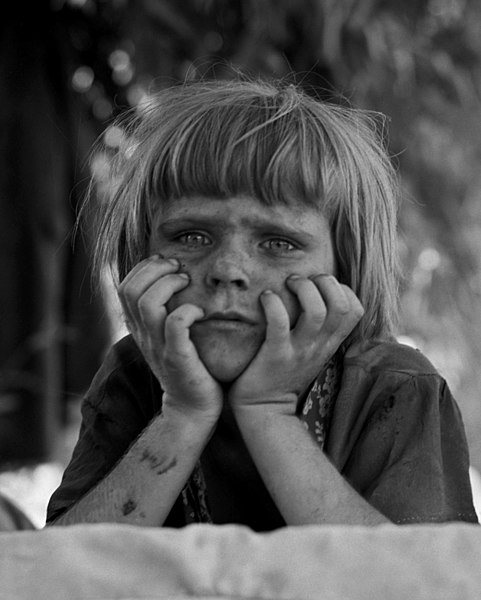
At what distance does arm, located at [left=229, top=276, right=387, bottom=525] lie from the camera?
1270mm

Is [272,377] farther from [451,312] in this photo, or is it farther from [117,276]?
[451,312]

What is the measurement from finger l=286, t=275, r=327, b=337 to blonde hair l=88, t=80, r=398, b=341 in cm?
11

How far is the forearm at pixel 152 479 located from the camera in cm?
133

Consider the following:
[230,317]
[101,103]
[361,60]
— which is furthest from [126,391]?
[101,103]

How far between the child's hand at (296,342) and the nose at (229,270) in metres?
0.04

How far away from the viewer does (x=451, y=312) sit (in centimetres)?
398

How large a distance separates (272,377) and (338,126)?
15.5 inches

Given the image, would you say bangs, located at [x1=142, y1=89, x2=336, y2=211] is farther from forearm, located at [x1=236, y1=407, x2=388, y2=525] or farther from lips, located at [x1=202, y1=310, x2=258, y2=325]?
forearm, located at [x1=236, y1=407, x2=388, y2=525]

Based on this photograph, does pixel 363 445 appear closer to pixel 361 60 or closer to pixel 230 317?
pixel 230 317

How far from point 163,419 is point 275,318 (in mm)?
207

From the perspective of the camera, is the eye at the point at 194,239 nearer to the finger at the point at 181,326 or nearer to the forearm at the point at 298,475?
the finger at the point at 181,326

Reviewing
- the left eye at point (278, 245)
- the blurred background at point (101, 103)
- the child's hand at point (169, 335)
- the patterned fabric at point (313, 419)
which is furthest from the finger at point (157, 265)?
the blurred background at point (101, 103)

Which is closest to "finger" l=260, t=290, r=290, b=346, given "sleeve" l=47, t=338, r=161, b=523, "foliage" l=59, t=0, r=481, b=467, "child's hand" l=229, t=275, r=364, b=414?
"child's hand" l=229, t=275, r=364, b=414

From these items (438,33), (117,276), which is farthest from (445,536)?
(438,33)
